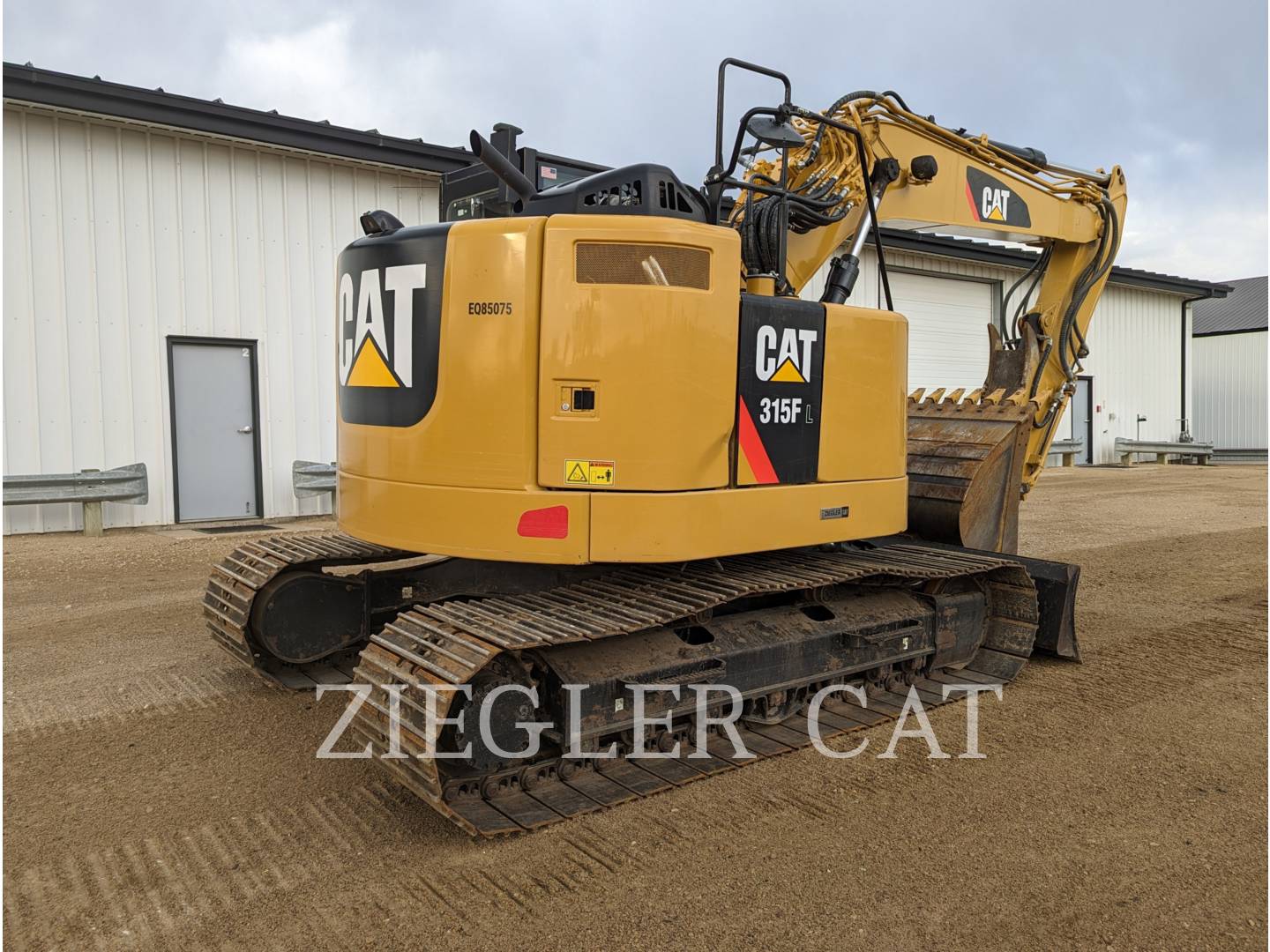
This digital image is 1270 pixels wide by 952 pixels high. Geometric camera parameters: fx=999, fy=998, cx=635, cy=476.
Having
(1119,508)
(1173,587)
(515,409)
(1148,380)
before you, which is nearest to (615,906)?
(515,409)

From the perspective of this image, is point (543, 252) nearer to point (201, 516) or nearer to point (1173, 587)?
point (1173, 587)

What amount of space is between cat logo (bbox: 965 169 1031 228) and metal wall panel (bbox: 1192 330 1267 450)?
26392mm

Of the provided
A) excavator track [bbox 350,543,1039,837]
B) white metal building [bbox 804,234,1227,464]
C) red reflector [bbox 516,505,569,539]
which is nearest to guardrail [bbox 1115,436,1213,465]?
white metal building [bbox 804,234,1227,464]

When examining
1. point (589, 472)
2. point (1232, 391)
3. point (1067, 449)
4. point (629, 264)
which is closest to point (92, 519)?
point (589, 472)

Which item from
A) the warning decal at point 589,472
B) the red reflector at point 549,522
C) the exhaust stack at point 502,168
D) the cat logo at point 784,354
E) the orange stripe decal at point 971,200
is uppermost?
the orange stripe decal at point 971,200

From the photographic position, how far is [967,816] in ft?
12.9

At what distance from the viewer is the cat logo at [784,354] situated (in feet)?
15.2

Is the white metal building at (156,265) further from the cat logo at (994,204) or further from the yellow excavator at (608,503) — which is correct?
the cat logo at (994,204)

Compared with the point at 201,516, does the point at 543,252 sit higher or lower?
higher

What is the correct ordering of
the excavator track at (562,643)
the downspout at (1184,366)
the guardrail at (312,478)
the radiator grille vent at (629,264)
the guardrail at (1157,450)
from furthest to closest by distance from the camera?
1. the downspout at (1184,366)
2. the guardrail at (1157,450)
3. the guardrail at (312,478)
4. the radiator grille vent at (629,264)
5. the excavator track at (562,643)

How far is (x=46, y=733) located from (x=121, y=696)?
1.88 ft

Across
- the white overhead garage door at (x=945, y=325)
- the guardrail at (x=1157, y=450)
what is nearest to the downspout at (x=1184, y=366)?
the guardrail at (x=1157, y=450)

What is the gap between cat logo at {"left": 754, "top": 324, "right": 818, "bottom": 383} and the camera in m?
4.62

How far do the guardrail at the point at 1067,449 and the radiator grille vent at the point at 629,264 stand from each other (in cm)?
2030
